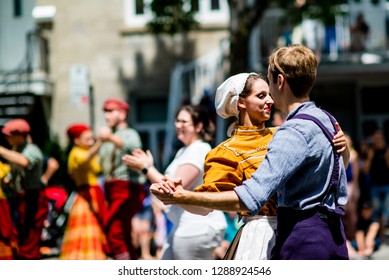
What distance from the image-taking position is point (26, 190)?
952cm

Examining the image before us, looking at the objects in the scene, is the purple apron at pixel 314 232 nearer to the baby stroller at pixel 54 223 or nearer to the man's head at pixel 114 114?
the man's head at pixel 114 114

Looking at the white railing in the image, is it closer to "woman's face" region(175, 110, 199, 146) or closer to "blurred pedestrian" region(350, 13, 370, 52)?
"blurred pedestrian" region(350, 13, 370, 52)

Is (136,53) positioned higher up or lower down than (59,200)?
higher up

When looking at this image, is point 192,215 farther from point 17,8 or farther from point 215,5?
point 17,8

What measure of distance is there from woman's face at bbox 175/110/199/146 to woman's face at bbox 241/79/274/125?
2155mm

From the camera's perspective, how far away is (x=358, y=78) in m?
20.1

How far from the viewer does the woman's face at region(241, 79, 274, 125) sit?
4.55 meters

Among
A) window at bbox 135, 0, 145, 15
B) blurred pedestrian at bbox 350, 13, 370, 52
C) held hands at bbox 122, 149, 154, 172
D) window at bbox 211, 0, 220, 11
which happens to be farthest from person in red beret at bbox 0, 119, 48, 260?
window at bbox 211, 0, 220, 11
